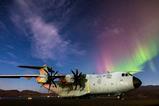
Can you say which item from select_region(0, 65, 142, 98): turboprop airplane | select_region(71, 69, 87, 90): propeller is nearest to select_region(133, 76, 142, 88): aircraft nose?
select_region(0, 65, 142, 98): turboprop airplane

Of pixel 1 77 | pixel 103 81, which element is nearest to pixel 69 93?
pixel 103 81

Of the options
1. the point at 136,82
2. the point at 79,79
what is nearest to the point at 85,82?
the point at 79,79

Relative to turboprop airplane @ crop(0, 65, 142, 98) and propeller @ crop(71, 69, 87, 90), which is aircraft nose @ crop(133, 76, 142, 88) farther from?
propeller @ crop(71, 69, 87, 90)

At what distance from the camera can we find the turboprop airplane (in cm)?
3844

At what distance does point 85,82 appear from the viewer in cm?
4500

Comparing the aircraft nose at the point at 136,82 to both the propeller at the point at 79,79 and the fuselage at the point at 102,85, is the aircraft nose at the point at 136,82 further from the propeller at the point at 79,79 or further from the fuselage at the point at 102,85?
the propeller at the point at 79,79

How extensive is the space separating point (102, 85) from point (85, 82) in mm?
4416

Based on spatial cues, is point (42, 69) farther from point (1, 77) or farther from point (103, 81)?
point (103, 81)

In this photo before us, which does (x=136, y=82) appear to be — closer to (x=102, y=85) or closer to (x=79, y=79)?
(x=102, y=85)

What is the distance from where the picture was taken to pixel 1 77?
45594 mm

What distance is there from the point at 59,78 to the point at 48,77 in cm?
208

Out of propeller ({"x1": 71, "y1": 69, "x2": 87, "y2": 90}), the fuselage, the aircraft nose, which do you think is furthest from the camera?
propeller ({"x1": 71, "y1": 69, "x2": 87, "y2": 90})

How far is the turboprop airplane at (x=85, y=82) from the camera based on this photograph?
38.4 meters

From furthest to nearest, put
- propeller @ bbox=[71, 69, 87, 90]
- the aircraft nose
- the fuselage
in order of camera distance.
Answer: propeller @ bbox=[71, 69, 87, 90], the fuselage, the aircraft nose
